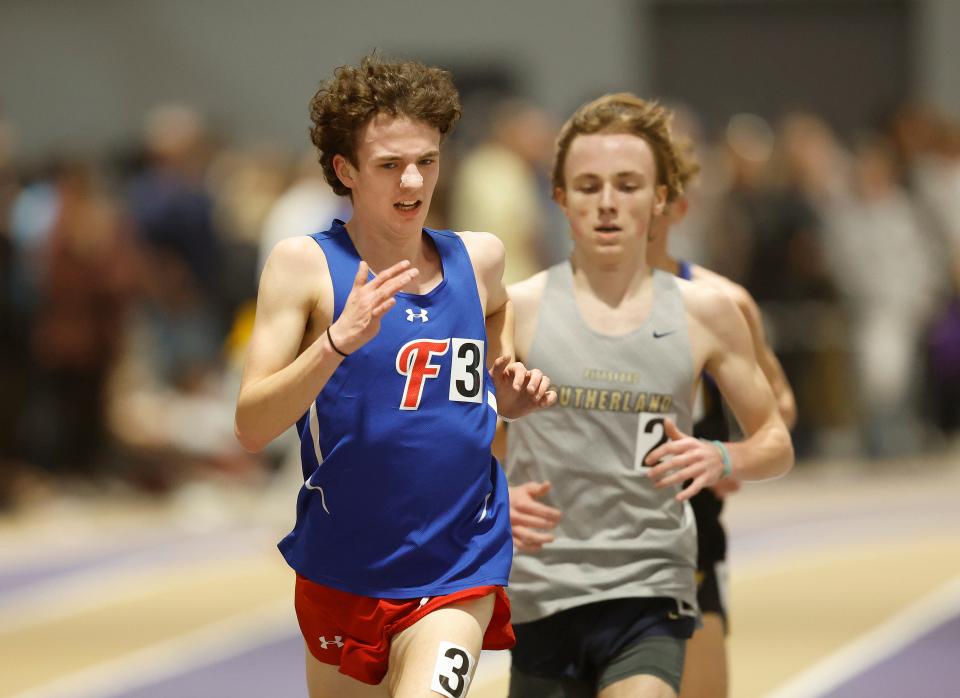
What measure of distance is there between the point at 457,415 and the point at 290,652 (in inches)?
202

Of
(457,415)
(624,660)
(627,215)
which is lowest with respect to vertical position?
(624,660)

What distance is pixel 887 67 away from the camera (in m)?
20.3

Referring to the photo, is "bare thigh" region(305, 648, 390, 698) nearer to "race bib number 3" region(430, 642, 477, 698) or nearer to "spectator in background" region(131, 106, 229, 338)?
"race bib number 3" region(430, 642, 477, 698)

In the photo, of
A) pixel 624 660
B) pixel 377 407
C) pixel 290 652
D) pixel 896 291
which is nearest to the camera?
pixel 377 407

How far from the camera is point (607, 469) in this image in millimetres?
4969

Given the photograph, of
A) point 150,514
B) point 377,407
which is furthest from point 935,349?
point 377,407

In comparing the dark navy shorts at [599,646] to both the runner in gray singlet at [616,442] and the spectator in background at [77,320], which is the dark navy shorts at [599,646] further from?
the spectator in background at [77,320]

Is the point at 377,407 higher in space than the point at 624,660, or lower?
higher

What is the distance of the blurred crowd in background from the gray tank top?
284 inches

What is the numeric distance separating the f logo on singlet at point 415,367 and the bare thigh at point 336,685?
687 mm

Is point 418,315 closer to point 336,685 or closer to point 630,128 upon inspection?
point 336,685

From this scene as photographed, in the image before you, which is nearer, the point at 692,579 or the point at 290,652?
the point at 692,579

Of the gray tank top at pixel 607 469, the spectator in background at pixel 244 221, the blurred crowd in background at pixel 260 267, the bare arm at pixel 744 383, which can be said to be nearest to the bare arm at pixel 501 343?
the gray tank top at pixel 607 469

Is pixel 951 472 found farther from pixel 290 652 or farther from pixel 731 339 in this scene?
pixel 731 339
